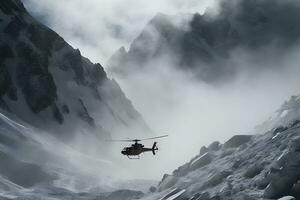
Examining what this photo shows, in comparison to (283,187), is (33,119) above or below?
above

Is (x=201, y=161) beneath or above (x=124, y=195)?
above

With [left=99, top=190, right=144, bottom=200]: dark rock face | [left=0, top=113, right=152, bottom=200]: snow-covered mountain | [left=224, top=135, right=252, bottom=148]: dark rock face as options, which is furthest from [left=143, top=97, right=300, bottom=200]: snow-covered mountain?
[left=0, top=113, right=152, bottom=200]: snow-covered mountain

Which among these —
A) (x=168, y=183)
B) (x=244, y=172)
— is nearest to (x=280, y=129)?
(x=244, y=172)

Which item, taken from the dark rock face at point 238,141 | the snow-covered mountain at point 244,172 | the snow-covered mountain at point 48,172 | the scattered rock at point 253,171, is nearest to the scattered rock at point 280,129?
the snow-covered mountain at point 244,172

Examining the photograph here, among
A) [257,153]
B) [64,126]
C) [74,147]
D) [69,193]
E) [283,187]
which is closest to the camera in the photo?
[283,187]

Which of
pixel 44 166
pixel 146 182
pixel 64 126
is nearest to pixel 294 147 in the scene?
pixel 146 182

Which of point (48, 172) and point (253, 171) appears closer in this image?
point (253, 171)

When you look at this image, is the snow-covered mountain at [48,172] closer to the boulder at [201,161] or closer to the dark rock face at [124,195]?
the dark rock face at [124,195]

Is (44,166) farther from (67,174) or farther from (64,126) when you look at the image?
(64,126)

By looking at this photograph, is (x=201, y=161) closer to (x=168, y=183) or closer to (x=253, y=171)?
(x=168, y=183)
